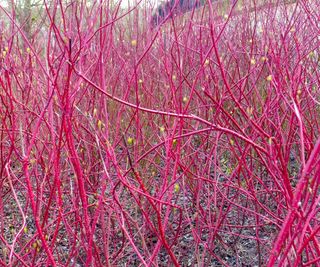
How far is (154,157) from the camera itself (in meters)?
3.71

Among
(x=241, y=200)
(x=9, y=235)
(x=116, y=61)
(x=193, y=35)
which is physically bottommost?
(x=9, y=235)

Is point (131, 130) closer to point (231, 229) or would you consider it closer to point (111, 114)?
point (111, 114)

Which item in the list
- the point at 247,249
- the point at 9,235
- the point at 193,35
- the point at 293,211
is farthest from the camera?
the point at 193,35

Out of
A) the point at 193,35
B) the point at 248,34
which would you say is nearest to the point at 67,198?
the point at 193,35

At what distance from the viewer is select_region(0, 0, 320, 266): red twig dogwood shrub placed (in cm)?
160

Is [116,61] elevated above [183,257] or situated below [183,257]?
above

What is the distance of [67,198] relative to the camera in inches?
155

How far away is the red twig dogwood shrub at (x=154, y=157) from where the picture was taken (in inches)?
63.1

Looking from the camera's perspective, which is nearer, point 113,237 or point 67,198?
point 113,237

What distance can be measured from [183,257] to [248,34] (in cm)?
257

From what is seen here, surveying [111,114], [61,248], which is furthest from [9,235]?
[111,114]

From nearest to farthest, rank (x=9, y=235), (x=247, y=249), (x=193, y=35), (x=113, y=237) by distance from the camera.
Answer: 1. (x=113, y=237)
2. (x=247, y=249)
3. (x=9, y=235)
4. (x=193, y=35)

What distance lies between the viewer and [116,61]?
4848 millimetres

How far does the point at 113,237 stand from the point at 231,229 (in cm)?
97
